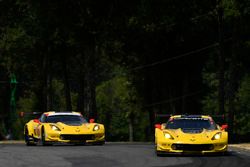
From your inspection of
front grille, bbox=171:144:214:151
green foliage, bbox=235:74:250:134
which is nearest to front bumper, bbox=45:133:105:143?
front grille, bbox=171:144:214:151

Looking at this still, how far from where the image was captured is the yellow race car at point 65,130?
95.9 ft

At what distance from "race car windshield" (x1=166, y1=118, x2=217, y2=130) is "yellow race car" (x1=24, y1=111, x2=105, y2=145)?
5741mm

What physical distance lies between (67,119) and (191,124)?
7.53m

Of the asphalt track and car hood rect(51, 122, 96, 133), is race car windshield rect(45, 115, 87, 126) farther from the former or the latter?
the asphalt track

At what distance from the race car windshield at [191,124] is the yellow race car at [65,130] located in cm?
574

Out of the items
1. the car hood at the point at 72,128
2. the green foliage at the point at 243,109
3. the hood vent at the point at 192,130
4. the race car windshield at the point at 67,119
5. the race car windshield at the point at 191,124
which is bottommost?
the hood vent at the point at 192,130

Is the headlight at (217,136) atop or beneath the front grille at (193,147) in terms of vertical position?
atop

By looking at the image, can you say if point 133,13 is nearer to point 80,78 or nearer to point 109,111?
point 80,78

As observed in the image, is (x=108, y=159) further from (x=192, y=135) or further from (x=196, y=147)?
(x=192, y=135)

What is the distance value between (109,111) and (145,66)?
2647 inches

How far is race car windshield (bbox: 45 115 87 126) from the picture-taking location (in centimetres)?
3016

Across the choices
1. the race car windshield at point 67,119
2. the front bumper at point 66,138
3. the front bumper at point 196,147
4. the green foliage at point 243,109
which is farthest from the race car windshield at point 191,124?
the green foliage at point 243,109

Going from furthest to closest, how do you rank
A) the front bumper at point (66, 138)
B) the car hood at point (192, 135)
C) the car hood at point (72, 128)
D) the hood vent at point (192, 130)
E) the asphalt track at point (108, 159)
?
the car hood at point (72, 128), the front bumper at point (66, 138), the hood vent at point (192, 130), the car hood at point (192, 135), the asphalt track at point (108, 159)

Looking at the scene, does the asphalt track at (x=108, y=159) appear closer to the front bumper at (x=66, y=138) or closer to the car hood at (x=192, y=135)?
the car hood at (x=192, y=135)
